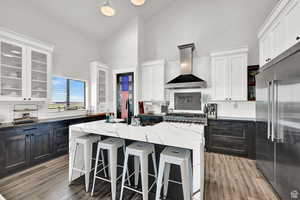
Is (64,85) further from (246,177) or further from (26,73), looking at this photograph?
(246,177)

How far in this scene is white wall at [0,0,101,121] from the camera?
2648 millimetres

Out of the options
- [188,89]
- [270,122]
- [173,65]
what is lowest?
[270,122]

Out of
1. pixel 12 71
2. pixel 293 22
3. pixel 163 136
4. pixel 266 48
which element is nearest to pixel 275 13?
pixel 293 22

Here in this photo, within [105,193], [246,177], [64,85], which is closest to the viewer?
[105,193]

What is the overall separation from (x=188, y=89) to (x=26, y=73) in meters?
4.04

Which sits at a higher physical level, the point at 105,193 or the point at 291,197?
the point at 291,197

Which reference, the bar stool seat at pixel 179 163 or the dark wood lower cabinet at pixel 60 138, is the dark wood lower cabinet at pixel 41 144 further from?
the bar stool seat at pixel 179 163

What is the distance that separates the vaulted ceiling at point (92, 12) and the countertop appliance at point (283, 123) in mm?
4146

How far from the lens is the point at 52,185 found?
6.54 ft

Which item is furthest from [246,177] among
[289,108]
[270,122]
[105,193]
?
[105,193]

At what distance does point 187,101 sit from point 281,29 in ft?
8.19

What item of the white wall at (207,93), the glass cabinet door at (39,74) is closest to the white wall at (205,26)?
the white wall at (207,93)

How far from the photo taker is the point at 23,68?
8.52 ft

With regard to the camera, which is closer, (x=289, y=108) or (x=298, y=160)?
(x=298, y=160)
